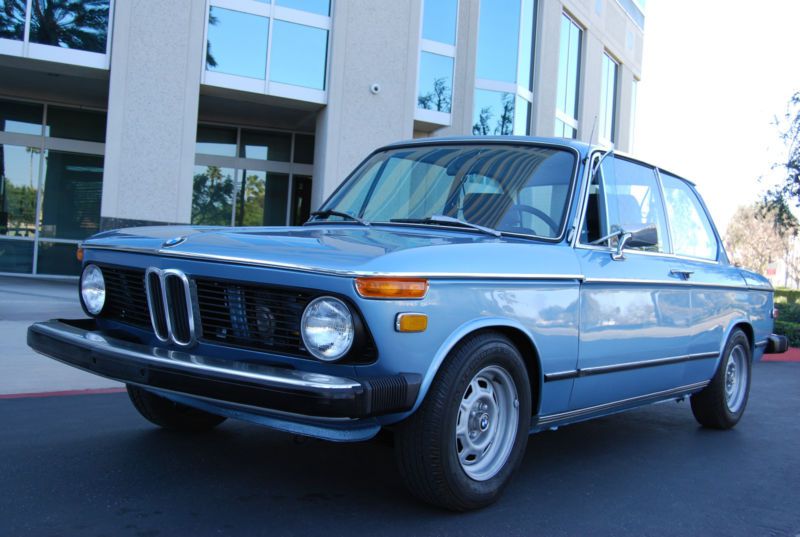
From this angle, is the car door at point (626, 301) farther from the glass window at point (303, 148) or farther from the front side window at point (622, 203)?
the glass window at point (303, 148)

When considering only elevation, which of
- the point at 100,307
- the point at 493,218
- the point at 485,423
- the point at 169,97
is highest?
the point at 169,97

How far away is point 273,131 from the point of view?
60.7 feet

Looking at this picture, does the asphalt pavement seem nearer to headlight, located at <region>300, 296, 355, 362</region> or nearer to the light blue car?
the light blue car

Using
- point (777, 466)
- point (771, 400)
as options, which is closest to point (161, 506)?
point (777, 466)

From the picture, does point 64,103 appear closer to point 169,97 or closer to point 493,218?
point 169,97

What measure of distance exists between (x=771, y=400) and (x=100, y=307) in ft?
21.5

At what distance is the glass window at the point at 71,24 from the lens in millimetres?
13867

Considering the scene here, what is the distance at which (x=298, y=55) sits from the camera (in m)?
15.5

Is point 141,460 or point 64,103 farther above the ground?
point 64,103

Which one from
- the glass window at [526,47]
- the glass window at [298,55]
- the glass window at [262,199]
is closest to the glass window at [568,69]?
the glass window at [526,47]

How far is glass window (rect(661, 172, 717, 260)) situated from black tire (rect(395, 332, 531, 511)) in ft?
8.02

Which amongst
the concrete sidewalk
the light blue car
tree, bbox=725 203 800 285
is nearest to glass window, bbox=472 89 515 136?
the concrete sidewalk

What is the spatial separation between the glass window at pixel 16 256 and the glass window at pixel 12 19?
4.67m

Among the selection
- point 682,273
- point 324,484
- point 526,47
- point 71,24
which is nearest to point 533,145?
point 682,273
